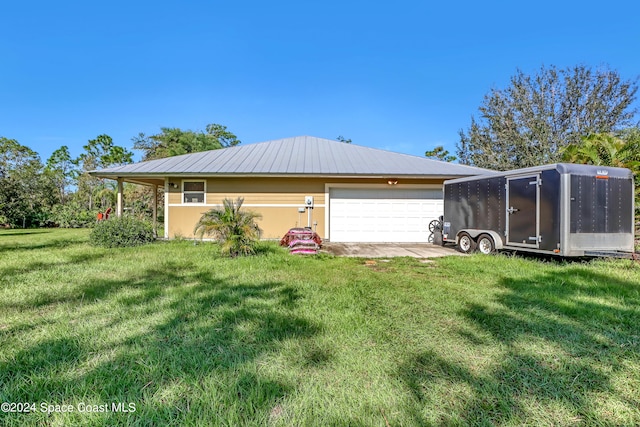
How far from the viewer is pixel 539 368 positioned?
7.15ft

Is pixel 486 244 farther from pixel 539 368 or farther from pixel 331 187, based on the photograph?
pixel 539 368

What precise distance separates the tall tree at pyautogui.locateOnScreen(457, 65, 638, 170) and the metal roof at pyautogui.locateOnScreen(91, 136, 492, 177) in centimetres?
962

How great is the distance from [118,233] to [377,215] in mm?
9130

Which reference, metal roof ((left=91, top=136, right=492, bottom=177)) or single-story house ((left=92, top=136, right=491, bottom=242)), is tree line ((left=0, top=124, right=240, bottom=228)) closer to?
metal roof ((left=91, top=136, right=492, bottom=177))

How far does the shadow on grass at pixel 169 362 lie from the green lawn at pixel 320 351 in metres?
0.01

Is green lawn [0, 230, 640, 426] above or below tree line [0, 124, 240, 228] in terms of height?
below

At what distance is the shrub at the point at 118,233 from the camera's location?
8.86 m

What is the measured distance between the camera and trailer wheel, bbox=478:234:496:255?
7.71 metres

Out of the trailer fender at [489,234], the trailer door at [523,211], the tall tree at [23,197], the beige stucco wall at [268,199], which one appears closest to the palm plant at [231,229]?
the beige stucco wall at [268,199]

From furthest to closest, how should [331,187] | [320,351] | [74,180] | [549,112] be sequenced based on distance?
[74,180]
[549,112]
[331,187]
[320,351]

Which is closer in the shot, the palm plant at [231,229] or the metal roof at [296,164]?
the palm plant at [231,229]

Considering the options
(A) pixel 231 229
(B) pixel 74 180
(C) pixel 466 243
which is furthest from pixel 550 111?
(B) pixel 74 180

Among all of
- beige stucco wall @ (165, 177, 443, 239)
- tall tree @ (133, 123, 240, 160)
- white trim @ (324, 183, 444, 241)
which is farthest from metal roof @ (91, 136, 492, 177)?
tall tree @ (133, 123, 240, 160)

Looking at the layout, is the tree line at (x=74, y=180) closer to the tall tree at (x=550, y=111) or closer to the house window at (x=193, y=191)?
the house window at (x=193, y=191)
